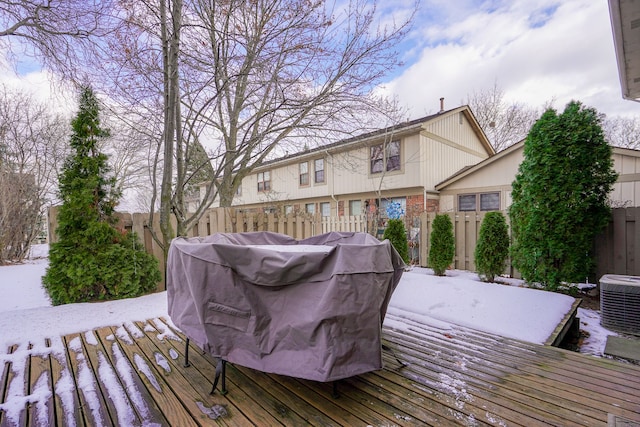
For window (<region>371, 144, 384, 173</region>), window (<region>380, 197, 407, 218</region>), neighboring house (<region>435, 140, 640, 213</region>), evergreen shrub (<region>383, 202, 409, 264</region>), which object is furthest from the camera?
window (<region>371, 144, 384, 173</region>)

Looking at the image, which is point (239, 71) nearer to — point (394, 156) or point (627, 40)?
point (627, 40)

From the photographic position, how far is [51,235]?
12.0ft

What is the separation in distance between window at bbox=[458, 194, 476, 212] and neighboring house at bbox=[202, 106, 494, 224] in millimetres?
791

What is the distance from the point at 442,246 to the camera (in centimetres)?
545

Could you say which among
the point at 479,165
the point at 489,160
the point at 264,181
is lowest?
the point at 479,165

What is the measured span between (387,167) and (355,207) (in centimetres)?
227

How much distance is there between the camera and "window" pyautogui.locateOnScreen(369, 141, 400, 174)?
10867 millimetres

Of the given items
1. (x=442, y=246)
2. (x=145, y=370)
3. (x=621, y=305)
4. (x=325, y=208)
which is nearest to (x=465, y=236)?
(x=442, y=246)

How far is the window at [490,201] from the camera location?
9836mm

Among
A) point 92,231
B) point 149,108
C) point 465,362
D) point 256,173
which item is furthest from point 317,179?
point 465,362

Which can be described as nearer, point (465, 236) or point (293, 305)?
point (293, 305)

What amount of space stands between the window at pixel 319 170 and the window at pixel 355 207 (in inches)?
72.9

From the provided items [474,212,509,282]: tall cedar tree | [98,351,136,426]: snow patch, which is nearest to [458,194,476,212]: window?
[474,212,509,282]: tall cedar tree

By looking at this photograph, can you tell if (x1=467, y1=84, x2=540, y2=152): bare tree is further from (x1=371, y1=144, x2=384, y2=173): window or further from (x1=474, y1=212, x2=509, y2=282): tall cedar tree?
(x1=474, y1=212, x2=509, y2=282): tall cedar tree
